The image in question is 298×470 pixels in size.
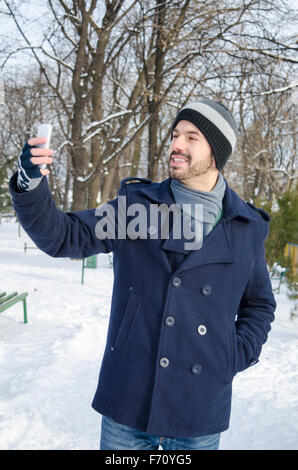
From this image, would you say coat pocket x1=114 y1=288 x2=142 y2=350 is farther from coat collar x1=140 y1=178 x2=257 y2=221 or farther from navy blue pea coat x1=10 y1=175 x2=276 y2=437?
coat collar x1=140 y1=178 x2=257 y2=221

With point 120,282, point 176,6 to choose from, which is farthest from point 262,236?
point 176,6

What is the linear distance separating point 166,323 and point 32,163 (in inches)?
31.2

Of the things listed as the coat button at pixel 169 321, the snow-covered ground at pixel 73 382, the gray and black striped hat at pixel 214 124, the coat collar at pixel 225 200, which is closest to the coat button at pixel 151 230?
the coat collar at pixel 225 200

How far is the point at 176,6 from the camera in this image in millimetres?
10898

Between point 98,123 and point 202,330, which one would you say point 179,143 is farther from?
point 98,123

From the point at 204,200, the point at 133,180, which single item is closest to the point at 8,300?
the point at 133,180

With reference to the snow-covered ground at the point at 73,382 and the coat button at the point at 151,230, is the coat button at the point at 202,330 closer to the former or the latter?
the coat button at the point at 151,230

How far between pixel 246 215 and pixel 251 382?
3.29 meters

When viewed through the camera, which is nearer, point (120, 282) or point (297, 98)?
point (120, 282)

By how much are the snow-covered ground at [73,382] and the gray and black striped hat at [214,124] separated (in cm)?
245

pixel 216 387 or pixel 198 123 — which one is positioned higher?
pixel 198 123

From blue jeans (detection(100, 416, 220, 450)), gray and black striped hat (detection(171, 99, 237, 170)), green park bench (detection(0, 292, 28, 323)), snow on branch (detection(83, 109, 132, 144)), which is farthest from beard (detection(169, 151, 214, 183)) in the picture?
snow on branch (detection(83, 109, 132, 144))

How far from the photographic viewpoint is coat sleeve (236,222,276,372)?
6.46ft

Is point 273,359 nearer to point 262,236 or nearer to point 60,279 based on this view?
point 262,236
